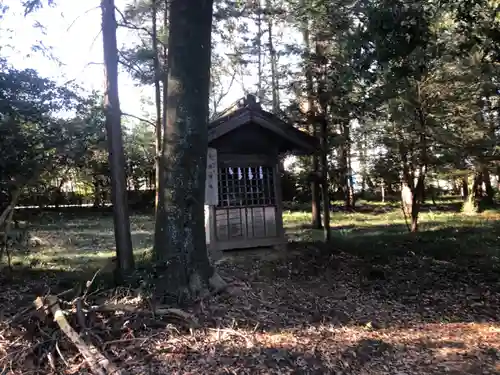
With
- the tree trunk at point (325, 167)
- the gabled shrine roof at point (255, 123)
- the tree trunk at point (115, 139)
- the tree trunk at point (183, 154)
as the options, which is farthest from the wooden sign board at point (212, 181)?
the tree trunk at point (183, 154)

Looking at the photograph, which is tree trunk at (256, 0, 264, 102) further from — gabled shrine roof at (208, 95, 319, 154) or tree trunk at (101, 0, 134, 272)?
tree trunk at (101, 0, 134, 272)

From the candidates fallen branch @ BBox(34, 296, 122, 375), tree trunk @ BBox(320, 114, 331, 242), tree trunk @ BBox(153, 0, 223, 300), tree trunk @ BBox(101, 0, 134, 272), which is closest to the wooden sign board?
tree trunk @ BBox(101, 0, 134, 272)

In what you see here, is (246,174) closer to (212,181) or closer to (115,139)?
(212,181)

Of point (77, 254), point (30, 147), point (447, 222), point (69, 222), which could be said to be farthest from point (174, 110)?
point (69, 222)

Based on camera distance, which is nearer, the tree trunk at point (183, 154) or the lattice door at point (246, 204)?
the tree trunk at point (183, 154)

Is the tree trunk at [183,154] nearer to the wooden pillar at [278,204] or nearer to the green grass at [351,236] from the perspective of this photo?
the green grass at [351,236]

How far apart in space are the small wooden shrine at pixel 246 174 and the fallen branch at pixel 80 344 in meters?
4.62

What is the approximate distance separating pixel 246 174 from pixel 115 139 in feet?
11.4

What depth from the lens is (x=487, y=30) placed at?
8055 millimetres

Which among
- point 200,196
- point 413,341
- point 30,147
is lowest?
point 413,341

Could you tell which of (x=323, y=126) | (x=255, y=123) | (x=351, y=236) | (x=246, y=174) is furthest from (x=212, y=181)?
(x=351, y=236)

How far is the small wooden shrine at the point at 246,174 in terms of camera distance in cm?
952

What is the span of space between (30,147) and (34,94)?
3.09 feet

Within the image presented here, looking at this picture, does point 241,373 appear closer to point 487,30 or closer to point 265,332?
point 265,332
